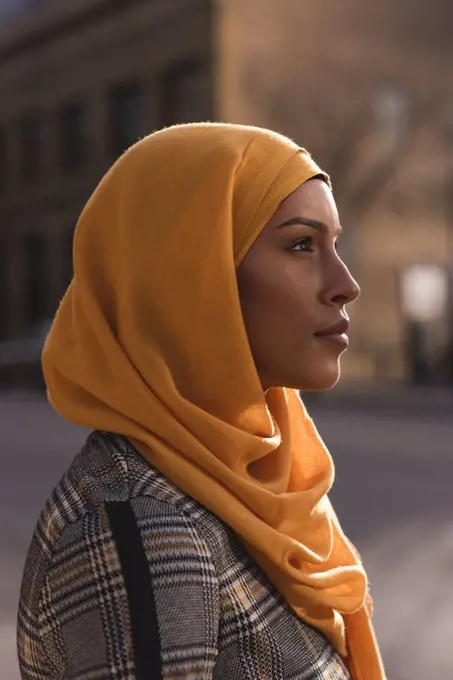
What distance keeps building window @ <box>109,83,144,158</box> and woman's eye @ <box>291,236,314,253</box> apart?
25.6 metres

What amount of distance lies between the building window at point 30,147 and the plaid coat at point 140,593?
29.4 m

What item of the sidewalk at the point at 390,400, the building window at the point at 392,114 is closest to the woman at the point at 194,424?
the sidewalk at the point at 390,400

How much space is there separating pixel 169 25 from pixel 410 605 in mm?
21389

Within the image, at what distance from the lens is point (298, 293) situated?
1688 mm

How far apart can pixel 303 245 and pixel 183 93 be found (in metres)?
24.3

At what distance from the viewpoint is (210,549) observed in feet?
4.82

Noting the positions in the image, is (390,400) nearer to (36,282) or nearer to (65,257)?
(65,257)

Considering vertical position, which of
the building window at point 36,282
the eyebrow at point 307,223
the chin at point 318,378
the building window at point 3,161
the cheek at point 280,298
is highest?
the eyebrow at point 307,223

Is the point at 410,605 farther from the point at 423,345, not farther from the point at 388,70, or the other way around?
the point at 388,70

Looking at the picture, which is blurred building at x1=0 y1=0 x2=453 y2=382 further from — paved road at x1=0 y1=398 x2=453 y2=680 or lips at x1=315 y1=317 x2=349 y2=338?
lips at x1=315 y1=317 x2=349 y2=338

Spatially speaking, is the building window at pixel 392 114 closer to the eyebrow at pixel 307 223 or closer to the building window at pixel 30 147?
the building window at pixel 30 147

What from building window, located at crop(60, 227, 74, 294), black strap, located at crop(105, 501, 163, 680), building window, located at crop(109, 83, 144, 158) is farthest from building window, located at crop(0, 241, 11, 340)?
black strap, located at crop(105, 501, 163, 680)

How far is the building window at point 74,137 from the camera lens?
28.4 metres

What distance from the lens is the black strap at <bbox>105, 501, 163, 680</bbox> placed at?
1.36m
